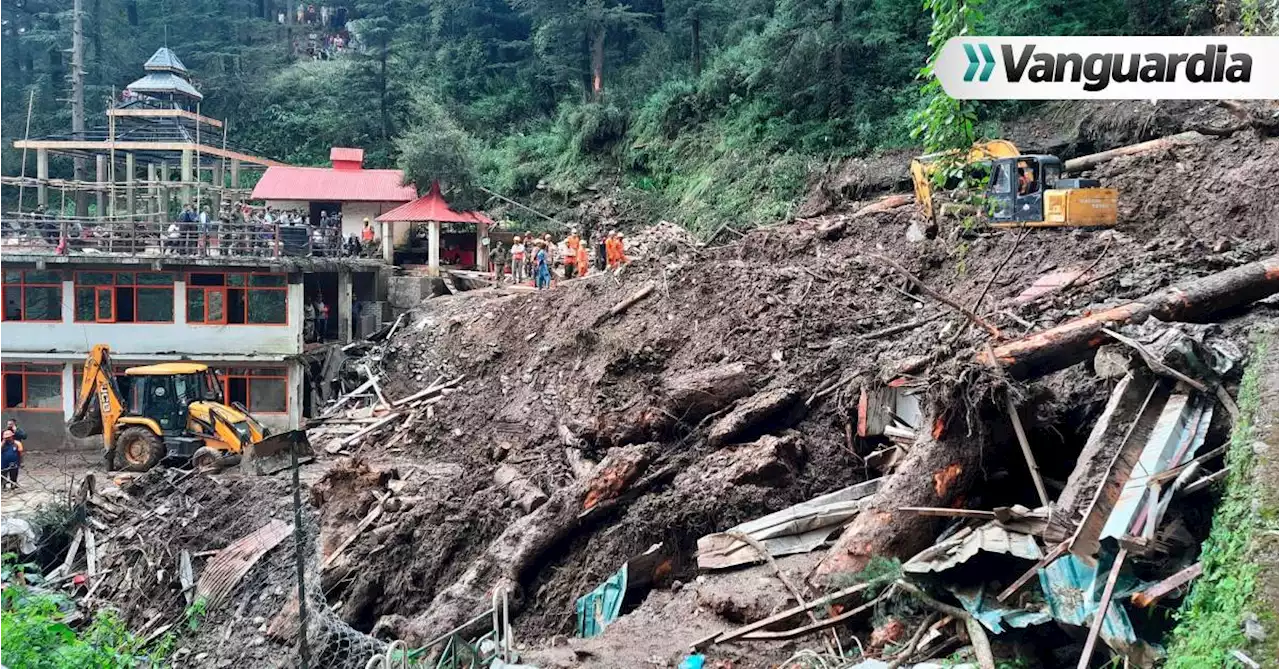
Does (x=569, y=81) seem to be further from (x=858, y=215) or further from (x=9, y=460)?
(x=9, y=460)

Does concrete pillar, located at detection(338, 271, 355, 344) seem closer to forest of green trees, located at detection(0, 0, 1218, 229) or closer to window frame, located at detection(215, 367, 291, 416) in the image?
window frame, located at detection(215, 367, 291, 416)

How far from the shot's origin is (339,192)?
33594 mm

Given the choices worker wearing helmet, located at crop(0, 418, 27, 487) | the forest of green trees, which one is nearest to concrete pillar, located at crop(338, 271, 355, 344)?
the forest of green trees

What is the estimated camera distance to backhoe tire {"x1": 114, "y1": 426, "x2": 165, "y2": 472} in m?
20.9

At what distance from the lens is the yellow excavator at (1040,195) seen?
1720 centimetres

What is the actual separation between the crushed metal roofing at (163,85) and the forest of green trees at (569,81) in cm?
860

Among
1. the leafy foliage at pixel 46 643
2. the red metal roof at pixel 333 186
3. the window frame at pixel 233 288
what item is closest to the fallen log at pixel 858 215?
the window frame at pixel 233 288

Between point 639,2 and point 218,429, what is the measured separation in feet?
Result: 101

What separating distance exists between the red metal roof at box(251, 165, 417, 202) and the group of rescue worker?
489 centimetres

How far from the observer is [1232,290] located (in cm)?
1054

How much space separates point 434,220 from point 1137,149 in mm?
19536

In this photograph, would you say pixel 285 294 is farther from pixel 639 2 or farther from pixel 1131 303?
pixel 639 2

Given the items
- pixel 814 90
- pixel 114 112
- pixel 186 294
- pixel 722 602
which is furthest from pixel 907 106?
pixel 114 112

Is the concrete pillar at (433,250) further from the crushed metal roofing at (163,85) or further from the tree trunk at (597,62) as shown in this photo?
the tree trunk at (597,62)
